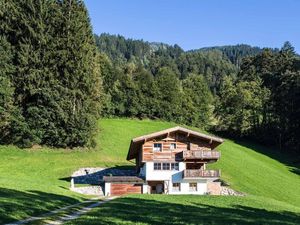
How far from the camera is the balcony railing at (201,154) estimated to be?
49.1 m

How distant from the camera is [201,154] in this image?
49.1 m

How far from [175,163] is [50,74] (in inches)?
911

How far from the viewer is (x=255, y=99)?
90750 millimetres

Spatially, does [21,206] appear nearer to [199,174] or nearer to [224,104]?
[199,174]

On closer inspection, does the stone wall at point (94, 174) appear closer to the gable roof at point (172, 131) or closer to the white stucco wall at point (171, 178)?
the white stucco wall at point (171, 178)

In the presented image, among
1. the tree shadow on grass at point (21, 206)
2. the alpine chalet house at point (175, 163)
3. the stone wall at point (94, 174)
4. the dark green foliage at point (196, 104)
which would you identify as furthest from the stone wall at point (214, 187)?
the dark green foliage at point (196, 104)

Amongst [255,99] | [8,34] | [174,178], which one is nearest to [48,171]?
[174,178]

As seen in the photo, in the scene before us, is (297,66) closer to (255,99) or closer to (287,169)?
(255,99)

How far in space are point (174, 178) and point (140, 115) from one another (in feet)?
133

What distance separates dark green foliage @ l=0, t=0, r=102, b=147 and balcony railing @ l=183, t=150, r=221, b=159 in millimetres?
17780

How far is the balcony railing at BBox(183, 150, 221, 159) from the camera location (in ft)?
161

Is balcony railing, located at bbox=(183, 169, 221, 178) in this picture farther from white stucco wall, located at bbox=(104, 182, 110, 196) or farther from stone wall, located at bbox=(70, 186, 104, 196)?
stone wall, located at bbox=(70, 186, 104, 196)

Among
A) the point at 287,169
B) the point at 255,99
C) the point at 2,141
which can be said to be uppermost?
the point at 255,99

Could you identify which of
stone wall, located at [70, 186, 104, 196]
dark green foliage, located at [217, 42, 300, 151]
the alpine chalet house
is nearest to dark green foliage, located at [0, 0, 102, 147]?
the alpine chalet house
